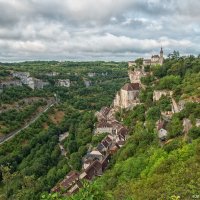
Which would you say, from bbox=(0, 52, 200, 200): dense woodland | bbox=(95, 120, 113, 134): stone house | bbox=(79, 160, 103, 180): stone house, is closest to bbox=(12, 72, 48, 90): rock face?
bbox=(0, 52, 200, 200): dense woodland

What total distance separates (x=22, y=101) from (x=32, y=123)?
17.5 meters

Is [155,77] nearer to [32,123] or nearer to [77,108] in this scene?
[32,123]

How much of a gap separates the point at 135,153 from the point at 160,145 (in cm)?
413

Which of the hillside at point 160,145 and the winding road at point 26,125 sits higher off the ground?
the hillside at point 160,145

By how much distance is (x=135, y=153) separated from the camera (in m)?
49.4

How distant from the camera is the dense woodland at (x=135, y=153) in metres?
27.5

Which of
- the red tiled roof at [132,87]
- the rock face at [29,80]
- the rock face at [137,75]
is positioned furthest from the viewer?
the rock face at [29,80]

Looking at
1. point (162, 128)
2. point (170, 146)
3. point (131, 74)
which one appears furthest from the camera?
point (131, 74)

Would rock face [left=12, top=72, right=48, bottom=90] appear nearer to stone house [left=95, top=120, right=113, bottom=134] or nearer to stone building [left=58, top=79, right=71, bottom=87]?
stone building [left=58, top=79, right=71, bottom=87]

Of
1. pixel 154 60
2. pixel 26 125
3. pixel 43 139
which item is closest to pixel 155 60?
pixel 154 60

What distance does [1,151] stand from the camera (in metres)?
71.6

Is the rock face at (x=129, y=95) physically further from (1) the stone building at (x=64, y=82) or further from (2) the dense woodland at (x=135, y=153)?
(1) the stone building at (x=64, y=82)

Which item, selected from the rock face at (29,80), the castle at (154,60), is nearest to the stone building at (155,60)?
the castle at (154,60)

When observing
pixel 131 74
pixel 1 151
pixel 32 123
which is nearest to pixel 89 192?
pixel 1 151
